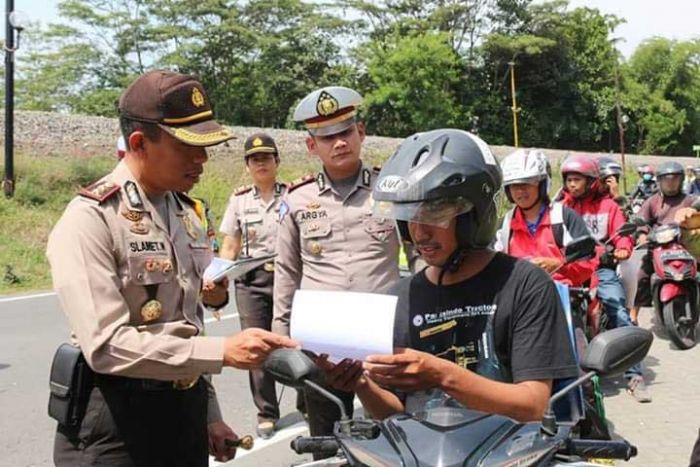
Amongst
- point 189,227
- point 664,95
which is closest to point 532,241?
point 189,227

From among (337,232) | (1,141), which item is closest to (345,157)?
(337,232)

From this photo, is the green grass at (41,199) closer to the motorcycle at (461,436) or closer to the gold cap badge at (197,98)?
the gold cap badge at (197,98)

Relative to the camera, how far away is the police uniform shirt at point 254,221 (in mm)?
5688

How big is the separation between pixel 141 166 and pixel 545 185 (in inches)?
134

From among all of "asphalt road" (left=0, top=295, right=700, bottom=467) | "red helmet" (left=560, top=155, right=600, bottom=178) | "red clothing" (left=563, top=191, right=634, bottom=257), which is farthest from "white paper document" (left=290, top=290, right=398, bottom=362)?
"red clothing" (left=563, top=191, right=634, bottom=257)

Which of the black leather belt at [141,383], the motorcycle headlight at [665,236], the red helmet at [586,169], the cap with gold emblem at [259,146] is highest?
the cap with gold emblem at [259,146]

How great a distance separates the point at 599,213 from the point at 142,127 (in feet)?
16.4

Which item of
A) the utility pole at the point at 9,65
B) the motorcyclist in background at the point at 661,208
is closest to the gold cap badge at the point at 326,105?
the motorcyclist in background at the point at 661,208

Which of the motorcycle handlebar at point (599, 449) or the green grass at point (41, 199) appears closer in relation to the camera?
the motorcycle handlebar at point (599, 449)

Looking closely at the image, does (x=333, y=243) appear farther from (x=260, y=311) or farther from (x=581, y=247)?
(x=260, y=311)

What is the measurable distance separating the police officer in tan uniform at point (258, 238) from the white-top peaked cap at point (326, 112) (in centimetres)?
167

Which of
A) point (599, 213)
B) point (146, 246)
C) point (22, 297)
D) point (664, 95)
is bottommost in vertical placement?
point (22, 297)

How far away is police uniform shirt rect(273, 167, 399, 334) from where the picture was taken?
378cm

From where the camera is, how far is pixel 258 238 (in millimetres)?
5707
